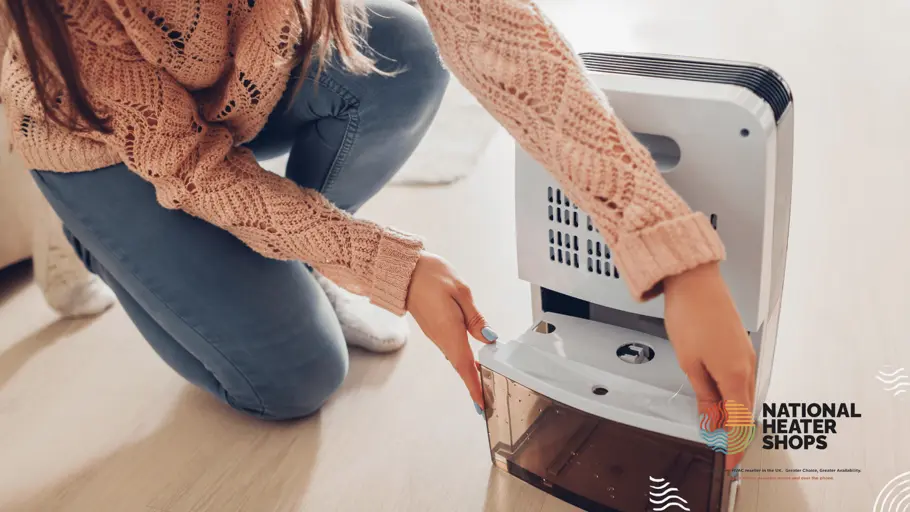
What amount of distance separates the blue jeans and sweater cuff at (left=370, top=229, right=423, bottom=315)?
0.19 metres

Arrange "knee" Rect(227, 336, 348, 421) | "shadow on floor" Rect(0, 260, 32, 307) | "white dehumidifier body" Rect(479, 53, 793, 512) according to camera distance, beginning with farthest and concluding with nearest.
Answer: "shadow on floor" Rect(0, 260, 32, 307) → "knee" Rect(227, 336, 348, 421) → "white dehumidifier body" Rect(479, 53, 793, 512)

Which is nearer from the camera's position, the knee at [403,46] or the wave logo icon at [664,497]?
the wave logo icon at [664,497]

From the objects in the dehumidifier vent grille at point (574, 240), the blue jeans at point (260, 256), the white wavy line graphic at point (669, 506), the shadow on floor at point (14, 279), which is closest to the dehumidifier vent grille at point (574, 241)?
the dehumidifier vent grille at point (574, 240)

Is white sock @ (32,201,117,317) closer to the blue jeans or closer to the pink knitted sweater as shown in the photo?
the blue jeans

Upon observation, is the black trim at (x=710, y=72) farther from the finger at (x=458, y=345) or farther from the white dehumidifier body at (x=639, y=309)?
the finger at (x=458, y=345)

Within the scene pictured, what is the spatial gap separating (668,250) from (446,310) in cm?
24

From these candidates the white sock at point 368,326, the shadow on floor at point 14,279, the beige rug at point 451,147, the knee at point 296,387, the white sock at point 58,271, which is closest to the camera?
the knee at point 296,387

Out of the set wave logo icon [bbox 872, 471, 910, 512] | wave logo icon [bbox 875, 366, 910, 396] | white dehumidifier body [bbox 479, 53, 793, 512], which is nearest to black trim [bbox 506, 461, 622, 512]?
white dehumidifier body [bbox 479, 53, 793, 512]

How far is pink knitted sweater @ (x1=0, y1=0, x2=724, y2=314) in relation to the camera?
1.98 ft

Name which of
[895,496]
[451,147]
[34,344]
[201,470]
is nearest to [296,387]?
[201,470]

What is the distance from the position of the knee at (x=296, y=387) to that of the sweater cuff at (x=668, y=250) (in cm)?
47

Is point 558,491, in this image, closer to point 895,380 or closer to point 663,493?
point 663,493

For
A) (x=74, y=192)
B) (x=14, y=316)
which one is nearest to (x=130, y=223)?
(x=74, y=192)

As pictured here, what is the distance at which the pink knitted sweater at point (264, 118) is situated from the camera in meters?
0.60
